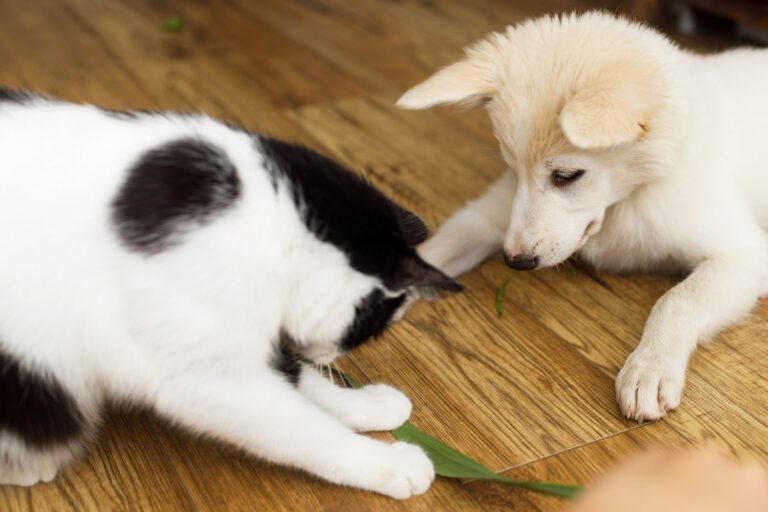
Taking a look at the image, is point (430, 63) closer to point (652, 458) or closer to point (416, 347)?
point (416, 347)

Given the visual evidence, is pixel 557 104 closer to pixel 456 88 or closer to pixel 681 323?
pixel 456 88

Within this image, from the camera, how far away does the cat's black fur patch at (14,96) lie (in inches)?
47.6

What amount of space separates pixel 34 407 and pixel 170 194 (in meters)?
0.35

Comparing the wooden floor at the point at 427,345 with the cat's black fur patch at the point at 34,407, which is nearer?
the cat's black fur patch at the point at 34,407

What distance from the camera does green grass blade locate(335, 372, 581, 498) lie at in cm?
124

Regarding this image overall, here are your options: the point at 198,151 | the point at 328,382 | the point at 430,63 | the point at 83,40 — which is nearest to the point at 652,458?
the point at 328,382

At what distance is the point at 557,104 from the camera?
1.57 m

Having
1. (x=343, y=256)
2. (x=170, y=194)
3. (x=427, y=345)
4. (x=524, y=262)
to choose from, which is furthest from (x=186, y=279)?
(x=524, y=262)

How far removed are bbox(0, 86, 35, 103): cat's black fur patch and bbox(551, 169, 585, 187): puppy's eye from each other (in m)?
0.93

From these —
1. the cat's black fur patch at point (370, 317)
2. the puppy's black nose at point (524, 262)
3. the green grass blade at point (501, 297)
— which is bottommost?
the green grass blade at point (501, 297)

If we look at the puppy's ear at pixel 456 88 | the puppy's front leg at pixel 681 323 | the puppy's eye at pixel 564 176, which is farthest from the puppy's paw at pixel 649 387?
the puppy's ear at pixel 456 88

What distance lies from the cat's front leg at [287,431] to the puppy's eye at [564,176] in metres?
0.64

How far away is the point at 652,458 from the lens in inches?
49.6

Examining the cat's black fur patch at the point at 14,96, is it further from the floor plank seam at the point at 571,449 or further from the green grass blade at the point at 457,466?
the floor plank seam at the point at 571,449
